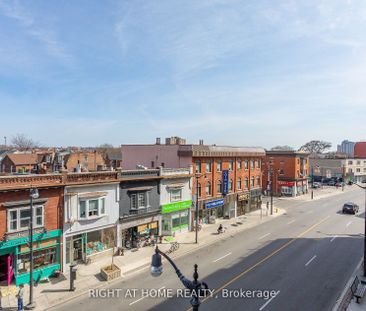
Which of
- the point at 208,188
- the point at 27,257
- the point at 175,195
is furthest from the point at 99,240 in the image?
the point at 208,188

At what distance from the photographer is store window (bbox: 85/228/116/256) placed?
2559cm

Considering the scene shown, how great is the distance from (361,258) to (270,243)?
8112 millimetres

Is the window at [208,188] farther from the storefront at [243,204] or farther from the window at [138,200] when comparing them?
the window at [138,200]

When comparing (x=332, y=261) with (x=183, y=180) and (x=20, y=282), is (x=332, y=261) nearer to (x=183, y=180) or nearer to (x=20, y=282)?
(x=183, y=180)

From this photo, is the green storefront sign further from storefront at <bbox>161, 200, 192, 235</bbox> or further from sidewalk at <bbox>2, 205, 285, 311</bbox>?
sidewalk at <bbox>2, 205, 285, 311</bbox>

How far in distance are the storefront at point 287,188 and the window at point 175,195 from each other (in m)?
40.6

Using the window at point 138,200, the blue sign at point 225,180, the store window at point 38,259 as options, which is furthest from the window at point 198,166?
the store window at point 38,259

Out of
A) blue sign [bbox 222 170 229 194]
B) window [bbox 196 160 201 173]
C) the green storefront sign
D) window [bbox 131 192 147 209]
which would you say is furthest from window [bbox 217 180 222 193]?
window [bbox 131 192 147 209]

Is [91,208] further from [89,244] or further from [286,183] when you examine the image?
[286,183]

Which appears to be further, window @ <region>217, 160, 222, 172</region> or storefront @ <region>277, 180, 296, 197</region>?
storefront @ <region>277, 180, 296, 197</region>

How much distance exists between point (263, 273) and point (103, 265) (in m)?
12.8

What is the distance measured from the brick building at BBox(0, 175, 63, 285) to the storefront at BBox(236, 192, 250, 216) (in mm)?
28482

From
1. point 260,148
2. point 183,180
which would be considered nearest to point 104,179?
point 183,180

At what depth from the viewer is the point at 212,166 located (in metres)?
39.8
